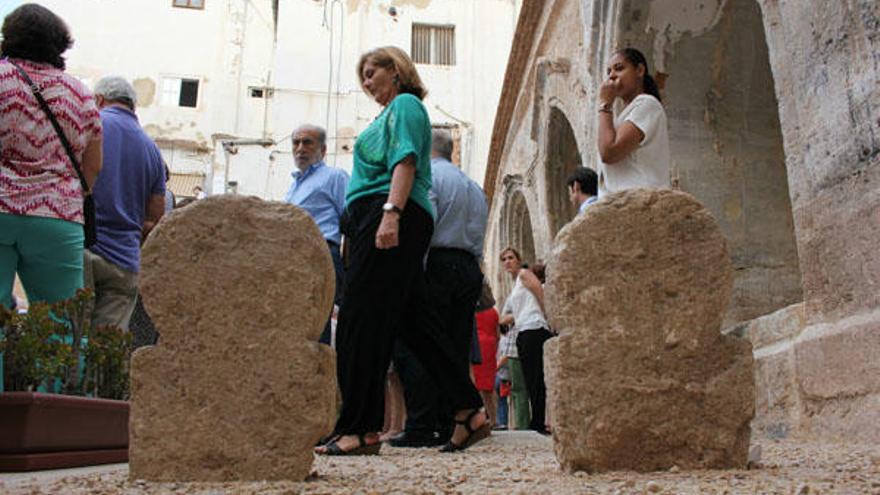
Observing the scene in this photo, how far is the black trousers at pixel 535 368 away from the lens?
5.79 m

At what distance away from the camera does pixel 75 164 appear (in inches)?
125

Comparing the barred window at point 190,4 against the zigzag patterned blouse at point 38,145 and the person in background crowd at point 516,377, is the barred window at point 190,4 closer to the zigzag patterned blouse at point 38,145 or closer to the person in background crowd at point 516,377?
the person in background crowd at point 516,377

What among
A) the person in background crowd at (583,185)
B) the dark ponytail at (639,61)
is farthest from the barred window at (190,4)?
the dark ponytail at (639,61)

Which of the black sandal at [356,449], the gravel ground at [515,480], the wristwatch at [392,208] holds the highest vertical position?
the wristwatch at [392,208]

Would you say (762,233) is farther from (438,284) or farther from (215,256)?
(215,256)

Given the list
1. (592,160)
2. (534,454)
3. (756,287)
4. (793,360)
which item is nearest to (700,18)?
(592,160)

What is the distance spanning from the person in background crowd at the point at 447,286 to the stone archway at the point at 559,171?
5.46 m

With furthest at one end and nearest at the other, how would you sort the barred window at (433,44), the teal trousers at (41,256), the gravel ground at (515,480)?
the barred window at (433,44) < the teal trousers at (41,256) < the gravel ground at (515,480)

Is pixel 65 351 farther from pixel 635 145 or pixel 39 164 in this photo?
pixel 635 145

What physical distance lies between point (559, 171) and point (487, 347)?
3960mm

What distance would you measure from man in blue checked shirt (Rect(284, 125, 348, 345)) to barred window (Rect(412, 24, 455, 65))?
17.5 metres

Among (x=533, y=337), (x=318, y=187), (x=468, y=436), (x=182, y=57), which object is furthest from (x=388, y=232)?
(x=182, y=57)

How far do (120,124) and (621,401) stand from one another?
3.05 meters

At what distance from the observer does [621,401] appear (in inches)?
91.7
